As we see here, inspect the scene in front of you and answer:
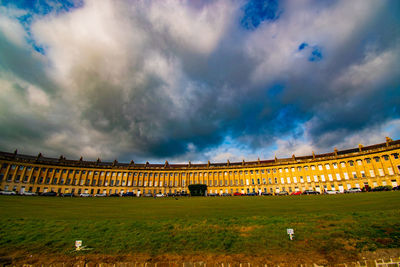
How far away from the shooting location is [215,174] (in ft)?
300

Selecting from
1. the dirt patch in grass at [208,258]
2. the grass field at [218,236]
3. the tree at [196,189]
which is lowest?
the dirt patch in grass at [208,258]

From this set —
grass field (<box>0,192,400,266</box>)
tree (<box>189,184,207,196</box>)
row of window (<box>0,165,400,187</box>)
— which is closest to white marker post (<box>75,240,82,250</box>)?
grass field (<box>0,192,400,266</box>)

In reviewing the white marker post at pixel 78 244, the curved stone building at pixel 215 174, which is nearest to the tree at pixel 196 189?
the curved stone building at pixel 215 174

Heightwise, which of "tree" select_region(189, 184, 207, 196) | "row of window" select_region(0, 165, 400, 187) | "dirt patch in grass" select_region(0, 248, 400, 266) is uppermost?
"row of window" select_region(0, 165, 400, 187)

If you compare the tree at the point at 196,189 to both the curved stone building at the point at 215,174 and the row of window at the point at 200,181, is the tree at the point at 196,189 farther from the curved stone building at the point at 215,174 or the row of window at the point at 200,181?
the row of window at the point at 200,181

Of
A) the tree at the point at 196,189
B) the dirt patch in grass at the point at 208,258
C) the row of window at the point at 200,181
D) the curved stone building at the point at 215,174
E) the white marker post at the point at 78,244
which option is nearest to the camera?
the dirt patch in grass at the point at 208,258

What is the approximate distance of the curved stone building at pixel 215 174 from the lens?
61.9 m

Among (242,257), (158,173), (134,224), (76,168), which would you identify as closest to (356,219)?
(242,257)

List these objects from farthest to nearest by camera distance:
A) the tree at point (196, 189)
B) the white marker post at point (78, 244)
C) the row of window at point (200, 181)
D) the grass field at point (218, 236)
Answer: the tree at point (196, 189) < the row of window at point (200, 181) < the white marker post at point (78, 244) < the grass field at point (218, 236)

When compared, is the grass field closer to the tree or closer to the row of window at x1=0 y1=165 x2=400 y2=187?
the tree

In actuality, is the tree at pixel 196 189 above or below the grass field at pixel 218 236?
above

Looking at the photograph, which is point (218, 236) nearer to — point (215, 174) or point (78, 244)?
point (78, 244)

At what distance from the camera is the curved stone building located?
203 feet

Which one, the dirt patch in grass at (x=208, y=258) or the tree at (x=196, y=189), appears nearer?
the dirt patch in grass at (x=208, y=258)
